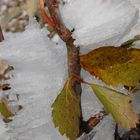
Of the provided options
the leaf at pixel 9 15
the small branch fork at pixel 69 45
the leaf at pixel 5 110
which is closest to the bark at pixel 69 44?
the small branch fork at pixel 69 45

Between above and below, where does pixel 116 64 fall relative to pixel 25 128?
above

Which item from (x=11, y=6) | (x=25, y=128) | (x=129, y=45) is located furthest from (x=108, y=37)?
(x=11, y=6)

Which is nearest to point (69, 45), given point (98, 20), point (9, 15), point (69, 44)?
point (69, 44)

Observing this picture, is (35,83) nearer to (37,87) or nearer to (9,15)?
(37,87)

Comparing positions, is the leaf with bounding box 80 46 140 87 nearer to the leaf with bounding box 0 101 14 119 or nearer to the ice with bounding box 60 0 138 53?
the ice with bounding box 60 0 138 53

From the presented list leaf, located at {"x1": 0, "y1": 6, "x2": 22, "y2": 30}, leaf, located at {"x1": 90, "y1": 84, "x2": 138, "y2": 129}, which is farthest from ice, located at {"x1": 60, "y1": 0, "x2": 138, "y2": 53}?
leaf, located at {"x1": 0, "y1": 6, "x2": 22, "y2": 30}

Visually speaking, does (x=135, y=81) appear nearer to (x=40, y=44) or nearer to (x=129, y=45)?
(x=129, y=45)
